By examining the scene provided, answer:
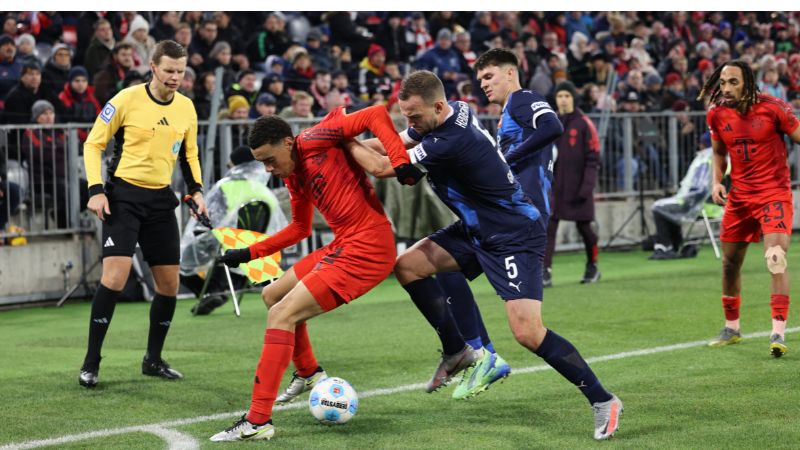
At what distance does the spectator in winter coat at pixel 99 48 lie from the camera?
48.8 ft

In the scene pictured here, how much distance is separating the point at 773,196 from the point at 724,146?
0.56 meters

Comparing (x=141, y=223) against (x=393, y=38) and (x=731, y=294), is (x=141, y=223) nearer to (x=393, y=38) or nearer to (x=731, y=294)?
(x=731, y=294)

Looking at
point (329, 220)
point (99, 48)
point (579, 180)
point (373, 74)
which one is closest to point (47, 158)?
point (99, 48)

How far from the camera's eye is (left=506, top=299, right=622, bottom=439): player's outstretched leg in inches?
232

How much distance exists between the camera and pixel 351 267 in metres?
6.21

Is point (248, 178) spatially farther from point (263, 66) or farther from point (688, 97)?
point (688, 97)

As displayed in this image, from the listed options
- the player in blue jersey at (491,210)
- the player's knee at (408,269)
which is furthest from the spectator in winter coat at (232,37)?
the player in blue jersey at (491,210)

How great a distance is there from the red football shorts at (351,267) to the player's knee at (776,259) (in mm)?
3310

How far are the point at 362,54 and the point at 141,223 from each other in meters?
12.3

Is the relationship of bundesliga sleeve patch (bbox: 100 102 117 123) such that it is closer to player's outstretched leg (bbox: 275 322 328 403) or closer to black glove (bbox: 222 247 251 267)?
black glove (bbox: 222 247 251 267)

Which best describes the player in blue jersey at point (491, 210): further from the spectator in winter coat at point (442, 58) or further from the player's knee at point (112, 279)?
the spectator in winter coat at point (442, 58)

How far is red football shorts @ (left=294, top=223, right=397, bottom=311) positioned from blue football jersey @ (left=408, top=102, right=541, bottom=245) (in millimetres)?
438

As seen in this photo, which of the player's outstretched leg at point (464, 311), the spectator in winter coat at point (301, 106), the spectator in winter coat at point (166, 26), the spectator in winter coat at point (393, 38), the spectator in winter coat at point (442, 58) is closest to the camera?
the player's outstretched leg at point (464, 311)

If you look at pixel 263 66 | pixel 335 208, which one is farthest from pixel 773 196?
pixel 263 66
